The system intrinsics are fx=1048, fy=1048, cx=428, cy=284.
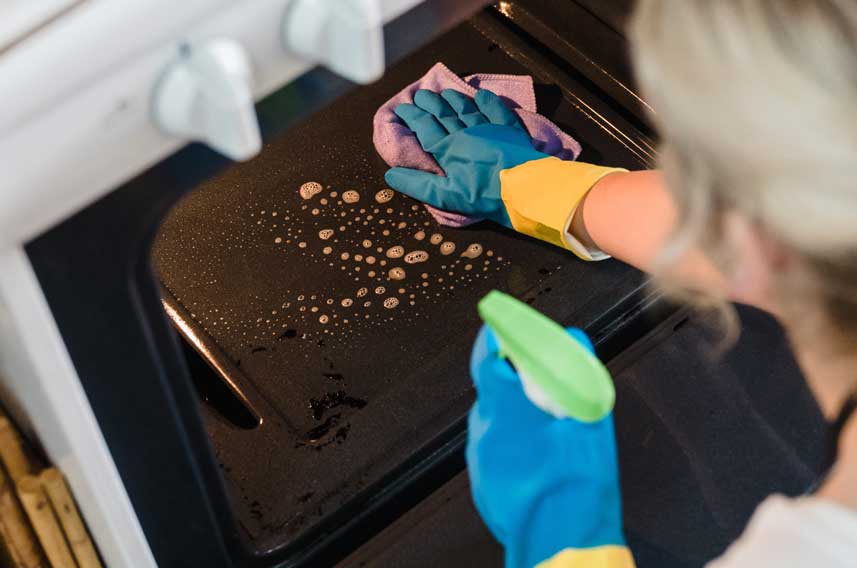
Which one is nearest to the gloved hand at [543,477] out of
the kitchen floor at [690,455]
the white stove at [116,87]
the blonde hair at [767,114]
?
the kitchen floor at [690,455]

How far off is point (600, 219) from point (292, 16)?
64 cm

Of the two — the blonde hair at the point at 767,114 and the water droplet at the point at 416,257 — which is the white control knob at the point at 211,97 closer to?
the blonde hair at the point at 767,114

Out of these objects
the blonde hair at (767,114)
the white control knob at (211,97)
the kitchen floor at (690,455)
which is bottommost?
the kitchen floor at (690,455)

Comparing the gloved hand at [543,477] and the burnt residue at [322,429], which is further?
the burnt residue at [322,429]

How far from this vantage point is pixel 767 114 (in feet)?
1.82

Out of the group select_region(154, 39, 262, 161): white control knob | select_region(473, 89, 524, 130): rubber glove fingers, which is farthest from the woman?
select_region(473, 89, 524, 130): rubber glove fingers

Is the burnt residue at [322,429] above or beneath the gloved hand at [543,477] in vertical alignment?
beneath

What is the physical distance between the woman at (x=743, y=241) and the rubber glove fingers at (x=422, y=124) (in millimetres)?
412

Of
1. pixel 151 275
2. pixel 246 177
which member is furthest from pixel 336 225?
pixel 151 275

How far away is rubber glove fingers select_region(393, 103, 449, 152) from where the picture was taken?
1251 mm

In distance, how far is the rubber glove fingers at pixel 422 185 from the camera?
1193 millimetres

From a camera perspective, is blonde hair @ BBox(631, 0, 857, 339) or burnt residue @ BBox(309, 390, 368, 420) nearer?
blonde hair @ BBox(631, 0, 857, 339)

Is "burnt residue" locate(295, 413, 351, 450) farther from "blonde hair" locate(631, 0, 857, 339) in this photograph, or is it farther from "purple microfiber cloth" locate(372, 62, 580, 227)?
"blonde hair" locate(631, 0, 857, 339)

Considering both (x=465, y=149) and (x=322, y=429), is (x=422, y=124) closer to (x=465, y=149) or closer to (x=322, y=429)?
(x=465, y=149)
